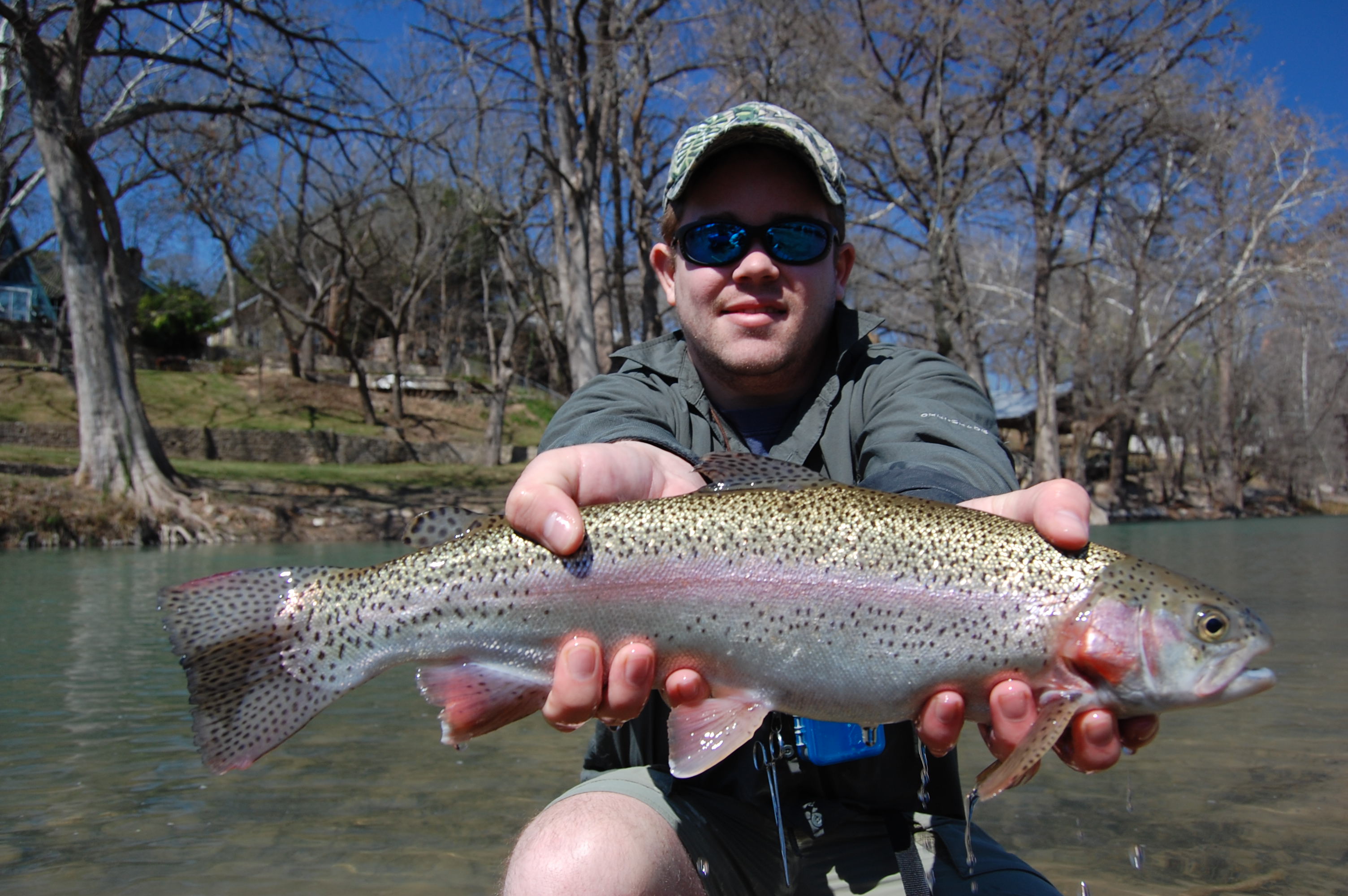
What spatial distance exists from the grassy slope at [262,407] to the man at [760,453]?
106 ft

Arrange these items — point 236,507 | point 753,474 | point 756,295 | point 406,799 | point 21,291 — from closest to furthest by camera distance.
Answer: point 753,474 < point 756,295 < point 406,799 < point 236,507 < point 21,291

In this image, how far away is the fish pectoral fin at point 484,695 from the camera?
2.57 meters

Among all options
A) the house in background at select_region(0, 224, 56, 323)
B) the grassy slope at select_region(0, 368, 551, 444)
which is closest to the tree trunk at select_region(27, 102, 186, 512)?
the grassy slope at select_region(0, 368, 551, 444)

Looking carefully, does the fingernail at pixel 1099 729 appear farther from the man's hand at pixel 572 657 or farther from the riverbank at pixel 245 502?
the riverbank at pixel 245 502

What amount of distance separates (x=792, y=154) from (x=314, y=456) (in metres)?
31.9

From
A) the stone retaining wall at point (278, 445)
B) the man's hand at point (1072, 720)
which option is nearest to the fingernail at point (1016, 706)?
the man's hand at point (1072, 720)

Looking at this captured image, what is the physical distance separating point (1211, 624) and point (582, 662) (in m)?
1.54

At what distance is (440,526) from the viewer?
2803 mm

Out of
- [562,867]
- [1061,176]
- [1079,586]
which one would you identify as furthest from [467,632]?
[1061,176]

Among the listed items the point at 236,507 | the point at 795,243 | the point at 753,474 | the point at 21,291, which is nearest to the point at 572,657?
the point at 753,474

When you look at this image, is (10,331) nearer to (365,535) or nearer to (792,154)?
(365,535)

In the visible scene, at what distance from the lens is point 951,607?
246 centimetres

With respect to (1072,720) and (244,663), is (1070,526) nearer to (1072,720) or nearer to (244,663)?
(1072,720)

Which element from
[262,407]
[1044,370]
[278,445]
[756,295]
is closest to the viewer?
[756,295]
